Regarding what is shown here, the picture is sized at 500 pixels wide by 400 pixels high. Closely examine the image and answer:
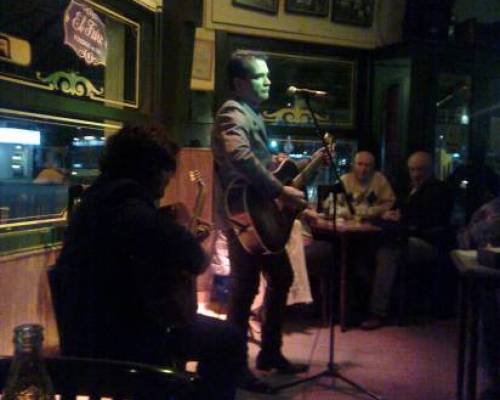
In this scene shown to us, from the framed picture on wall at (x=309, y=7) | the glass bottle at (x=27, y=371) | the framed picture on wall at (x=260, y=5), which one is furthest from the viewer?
the framed picture on wall at (x=309, y=7)

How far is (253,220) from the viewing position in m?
2.82

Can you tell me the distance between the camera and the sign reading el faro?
119 inches

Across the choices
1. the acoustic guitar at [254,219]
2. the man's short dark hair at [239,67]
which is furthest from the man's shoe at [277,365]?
the man's short dark hair at [239,67]

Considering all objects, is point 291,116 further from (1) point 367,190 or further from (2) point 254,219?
(2) point 254,219

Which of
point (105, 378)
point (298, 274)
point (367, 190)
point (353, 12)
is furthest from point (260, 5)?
point (105, 378)

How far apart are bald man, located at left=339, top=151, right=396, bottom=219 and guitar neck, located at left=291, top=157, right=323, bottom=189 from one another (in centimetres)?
145

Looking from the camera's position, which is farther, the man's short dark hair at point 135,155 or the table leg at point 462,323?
the table leg at point 462,323

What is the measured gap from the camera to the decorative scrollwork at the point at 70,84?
2920mm

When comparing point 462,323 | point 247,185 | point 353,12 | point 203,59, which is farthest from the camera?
point 353,12

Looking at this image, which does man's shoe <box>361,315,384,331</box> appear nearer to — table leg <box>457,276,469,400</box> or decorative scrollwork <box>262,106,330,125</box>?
table leg <box>457,276,469,400</box>

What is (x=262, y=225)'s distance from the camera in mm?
2834

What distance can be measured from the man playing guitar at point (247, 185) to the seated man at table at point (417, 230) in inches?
54.8

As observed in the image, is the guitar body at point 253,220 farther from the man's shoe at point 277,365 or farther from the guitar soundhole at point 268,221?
the man's shoe at point 277,365

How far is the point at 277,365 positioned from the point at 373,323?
1196 millimetres
